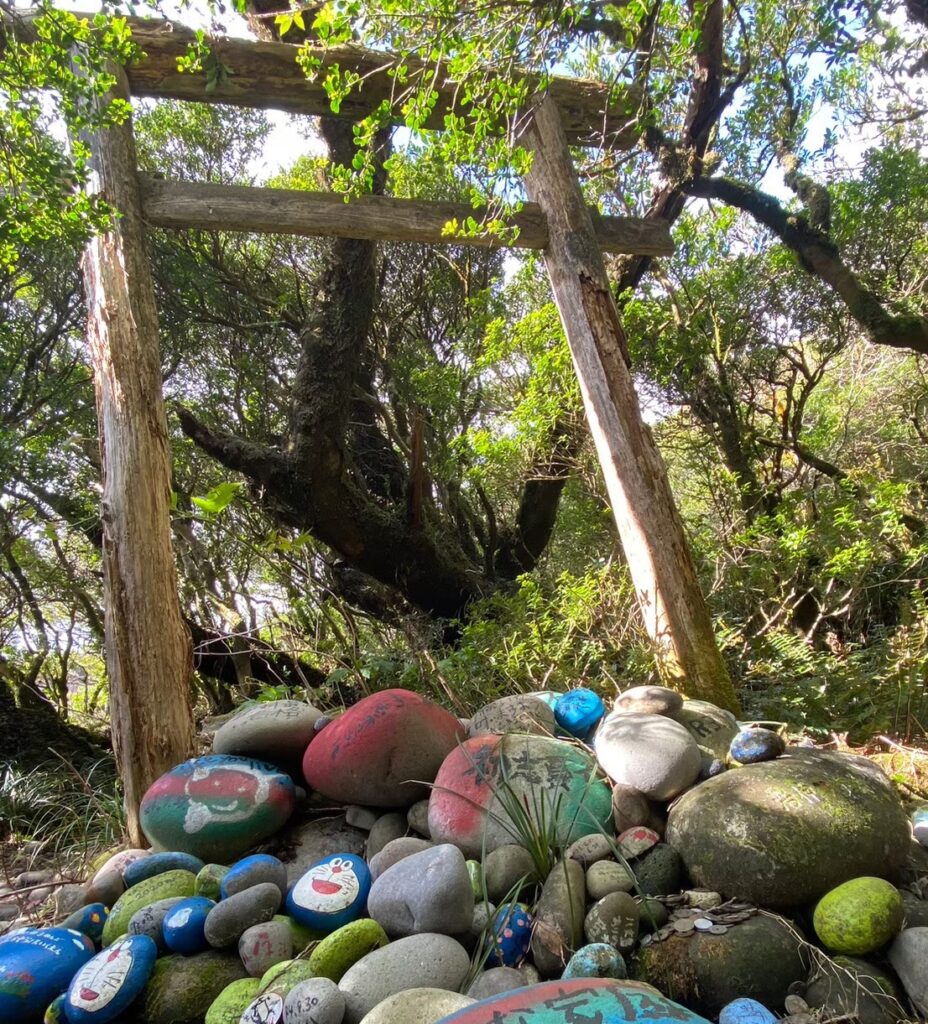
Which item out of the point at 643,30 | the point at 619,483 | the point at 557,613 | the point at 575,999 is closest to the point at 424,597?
the point at 557,613

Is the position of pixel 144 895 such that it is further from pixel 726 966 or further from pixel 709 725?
pixel 709 725

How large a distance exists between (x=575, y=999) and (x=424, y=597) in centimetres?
569

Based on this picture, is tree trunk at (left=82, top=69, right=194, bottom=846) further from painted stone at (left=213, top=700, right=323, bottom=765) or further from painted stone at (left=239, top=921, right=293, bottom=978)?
painted stone at (left=239, top=921, right=293, bottom=978)

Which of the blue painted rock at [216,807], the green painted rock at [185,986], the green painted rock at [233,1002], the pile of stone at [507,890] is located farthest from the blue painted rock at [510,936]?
the blue painted rock at [216,807]

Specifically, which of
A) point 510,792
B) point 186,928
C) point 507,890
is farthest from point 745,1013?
point 186,928

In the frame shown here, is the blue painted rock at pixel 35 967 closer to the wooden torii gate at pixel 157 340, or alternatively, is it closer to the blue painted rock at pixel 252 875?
the blue painted rock at pixel 252 875

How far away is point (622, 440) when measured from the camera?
3953 mm

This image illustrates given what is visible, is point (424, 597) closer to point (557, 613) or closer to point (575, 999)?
point (557, 613)

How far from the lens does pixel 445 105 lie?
4484 millimetres

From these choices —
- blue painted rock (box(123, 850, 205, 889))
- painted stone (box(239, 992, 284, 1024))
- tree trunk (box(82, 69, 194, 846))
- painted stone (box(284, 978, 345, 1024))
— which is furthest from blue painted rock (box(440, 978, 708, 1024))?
tree trunk (box(82, 69, 194, 846))

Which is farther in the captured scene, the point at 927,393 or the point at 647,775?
the point at 927,393

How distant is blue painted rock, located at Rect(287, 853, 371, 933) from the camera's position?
2.15 m

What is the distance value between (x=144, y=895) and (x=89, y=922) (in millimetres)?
205

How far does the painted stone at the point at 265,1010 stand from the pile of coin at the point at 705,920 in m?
0.95
